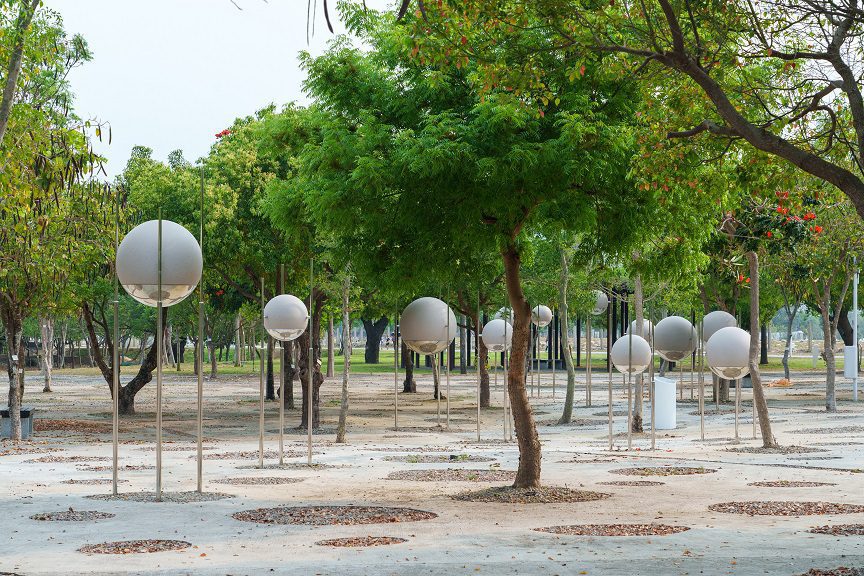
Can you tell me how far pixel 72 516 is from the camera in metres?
Answer: 14.2

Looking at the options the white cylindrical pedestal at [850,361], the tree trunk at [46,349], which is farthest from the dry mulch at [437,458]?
the tree trunk at [46,349]

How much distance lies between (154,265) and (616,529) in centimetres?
725

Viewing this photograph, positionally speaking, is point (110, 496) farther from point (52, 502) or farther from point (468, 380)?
point (468, 380)

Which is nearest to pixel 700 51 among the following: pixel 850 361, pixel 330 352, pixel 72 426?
pixel 72 426

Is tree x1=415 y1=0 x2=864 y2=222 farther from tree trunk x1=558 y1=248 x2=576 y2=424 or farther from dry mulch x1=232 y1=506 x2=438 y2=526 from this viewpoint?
tree trunk x1=558 y1=248 x2=576 y2=424

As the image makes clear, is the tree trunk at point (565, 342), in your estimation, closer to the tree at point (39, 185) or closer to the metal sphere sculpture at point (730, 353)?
the metal sphere sculpture at point (730, 353)

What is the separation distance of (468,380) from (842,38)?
57612 millimetres

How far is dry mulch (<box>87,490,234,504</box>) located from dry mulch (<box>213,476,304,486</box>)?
1.66m

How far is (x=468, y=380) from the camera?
68.2m

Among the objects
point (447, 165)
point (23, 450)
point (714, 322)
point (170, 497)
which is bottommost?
point (23, 450)

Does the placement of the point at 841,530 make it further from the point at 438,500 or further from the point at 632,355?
the point at 632,355

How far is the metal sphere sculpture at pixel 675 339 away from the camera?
30266 mm

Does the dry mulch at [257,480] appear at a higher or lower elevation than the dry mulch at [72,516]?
lower

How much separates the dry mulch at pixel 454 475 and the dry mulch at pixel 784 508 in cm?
439
